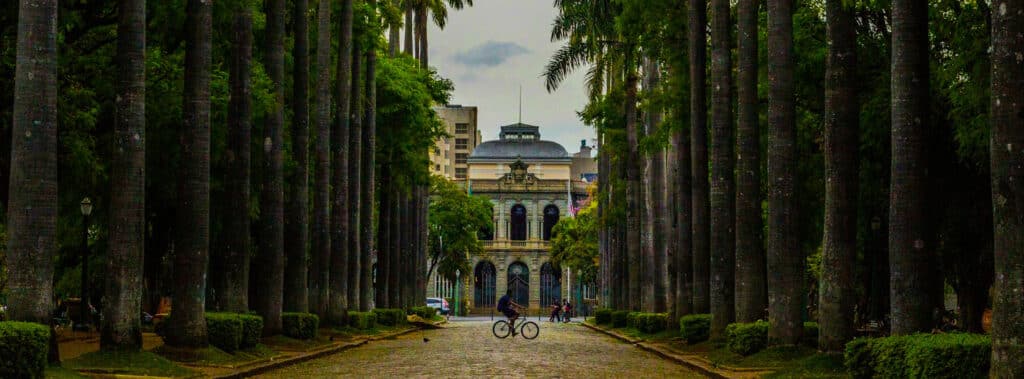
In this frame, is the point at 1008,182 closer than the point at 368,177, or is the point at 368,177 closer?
the point at 1008,182

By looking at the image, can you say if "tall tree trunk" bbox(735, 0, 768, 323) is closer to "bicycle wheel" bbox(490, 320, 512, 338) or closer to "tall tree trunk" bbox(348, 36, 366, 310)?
"tall tree trunk" bbox(348, 36, 366, 310)

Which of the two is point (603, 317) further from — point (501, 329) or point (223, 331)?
point (223, 331)

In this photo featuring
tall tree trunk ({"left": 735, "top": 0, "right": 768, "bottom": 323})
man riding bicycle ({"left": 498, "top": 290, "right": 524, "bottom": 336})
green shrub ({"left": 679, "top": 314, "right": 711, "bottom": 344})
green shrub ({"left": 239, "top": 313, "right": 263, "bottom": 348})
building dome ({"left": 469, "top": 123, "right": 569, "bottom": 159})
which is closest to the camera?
tall tree trunk ({"left": 735, "top": 0, "right": 768, "bottom": 323})

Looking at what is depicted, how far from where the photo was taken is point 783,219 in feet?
77.9

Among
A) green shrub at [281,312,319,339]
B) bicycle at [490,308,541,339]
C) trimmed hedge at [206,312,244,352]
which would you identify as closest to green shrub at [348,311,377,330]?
bicycle at [490,308,541,339]

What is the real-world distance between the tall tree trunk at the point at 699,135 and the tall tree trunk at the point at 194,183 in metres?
12.4

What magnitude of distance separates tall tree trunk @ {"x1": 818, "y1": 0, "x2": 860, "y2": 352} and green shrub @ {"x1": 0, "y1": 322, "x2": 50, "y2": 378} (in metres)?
10.8

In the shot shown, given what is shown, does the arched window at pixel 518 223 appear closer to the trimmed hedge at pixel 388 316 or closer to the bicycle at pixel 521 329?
the trimmed hedge at pixel 388 316

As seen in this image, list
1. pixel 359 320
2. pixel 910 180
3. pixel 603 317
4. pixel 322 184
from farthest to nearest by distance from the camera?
pixel 603 317 → pixel 359 320 → pixel 322 184 → pixel 910 180

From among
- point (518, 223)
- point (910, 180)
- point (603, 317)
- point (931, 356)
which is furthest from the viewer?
point (518, 223)

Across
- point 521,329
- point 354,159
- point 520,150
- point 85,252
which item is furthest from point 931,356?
point 520,150

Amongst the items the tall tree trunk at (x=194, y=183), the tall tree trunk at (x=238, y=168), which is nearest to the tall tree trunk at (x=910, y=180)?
the tall tree trunk at (x=194, y=183)

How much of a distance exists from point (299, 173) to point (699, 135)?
9.16 metres

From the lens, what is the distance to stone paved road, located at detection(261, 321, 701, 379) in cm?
2388
